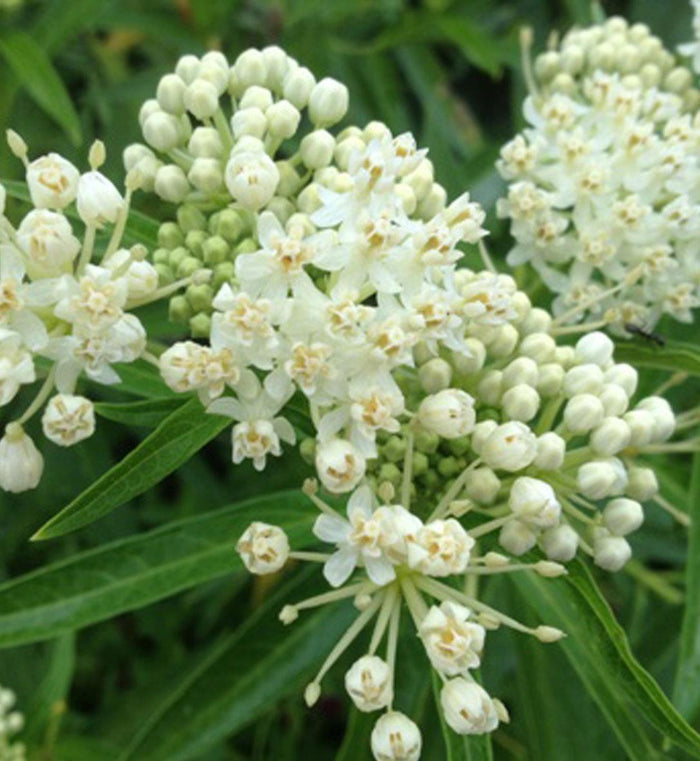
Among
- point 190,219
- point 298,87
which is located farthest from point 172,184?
point 298,87

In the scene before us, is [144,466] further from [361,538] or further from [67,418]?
[361,538]

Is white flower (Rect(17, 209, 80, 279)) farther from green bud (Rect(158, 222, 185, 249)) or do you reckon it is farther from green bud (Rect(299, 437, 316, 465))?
green bud (Rect(299, 437, 316, 465))

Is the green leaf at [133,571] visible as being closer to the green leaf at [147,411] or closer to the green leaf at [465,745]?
the green leaf at [147,411]

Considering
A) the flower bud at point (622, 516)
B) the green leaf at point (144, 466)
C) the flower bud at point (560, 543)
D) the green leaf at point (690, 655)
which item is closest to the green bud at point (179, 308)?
the green leaf at point (144, 466)

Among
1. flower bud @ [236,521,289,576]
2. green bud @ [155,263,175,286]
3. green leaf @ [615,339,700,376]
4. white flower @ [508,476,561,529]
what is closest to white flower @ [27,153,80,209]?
green bud @ [155,263,175,286]

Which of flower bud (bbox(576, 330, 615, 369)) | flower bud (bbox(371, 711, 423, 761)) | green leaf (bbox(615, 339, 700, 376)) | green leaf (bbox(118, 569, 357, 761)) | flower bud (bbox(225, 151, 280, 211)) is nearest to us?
flower bud (bbox(371, 711, 423, 761))

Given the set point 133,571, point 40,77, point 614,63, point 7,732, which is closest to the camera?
point 133,571
